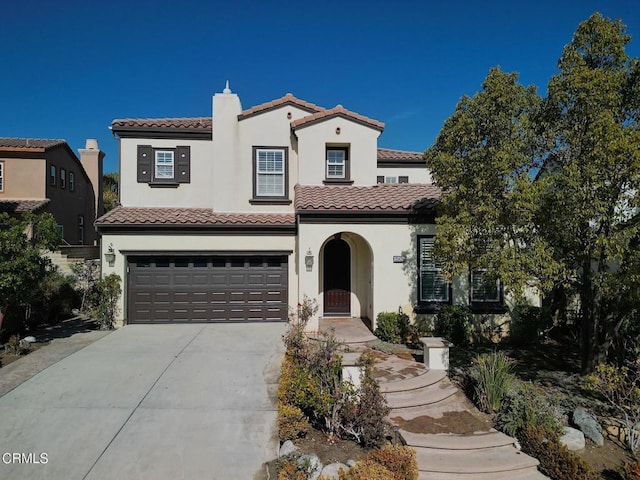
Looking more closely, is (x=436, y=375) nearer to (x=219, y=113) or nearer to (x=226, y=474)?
(x=226, y=474)

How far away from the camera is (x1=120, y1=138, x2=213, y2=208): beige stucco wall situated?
14703mm

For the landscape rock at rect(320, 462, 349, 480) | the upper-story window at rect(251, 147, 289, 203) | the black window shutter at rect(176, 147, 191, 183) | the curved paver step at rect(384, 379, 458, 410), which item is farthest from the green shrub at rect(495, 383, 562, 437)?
the black window shutter at rect(176, 147, 191, 183)

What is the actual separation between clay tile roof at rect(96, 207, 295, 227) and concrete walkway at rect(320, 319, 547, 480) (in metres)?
6.73

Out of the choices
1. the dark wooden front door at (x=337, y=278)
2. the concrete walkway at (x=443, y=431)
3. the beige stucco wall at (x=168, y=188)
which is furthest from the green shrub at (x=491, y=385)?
the beige stucco wall at (x=168, y=188)

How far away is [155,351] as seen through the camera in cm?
1009

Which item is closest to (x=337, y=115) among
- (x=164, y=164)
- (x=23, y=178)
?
(x=164, y=164)

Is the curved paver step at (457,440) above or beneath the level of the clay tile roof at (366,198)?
beneath

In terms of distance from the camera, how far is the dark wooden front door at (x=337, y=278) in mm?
13820

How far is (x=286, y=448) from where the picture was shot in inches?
229

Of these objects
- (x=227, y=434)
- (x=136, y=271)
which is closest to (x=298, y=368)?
(x=227, y=434)

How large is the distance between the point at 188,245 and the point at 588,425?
39.0ft

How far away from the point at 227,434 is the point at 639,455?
6.83 metres

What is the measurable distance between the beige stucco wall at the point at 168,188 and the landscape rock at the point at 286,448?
10969 millimetres

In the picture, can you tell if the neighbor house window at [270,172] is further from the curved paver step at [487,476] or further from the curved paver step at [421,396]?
the curved paver step at [487,476]
